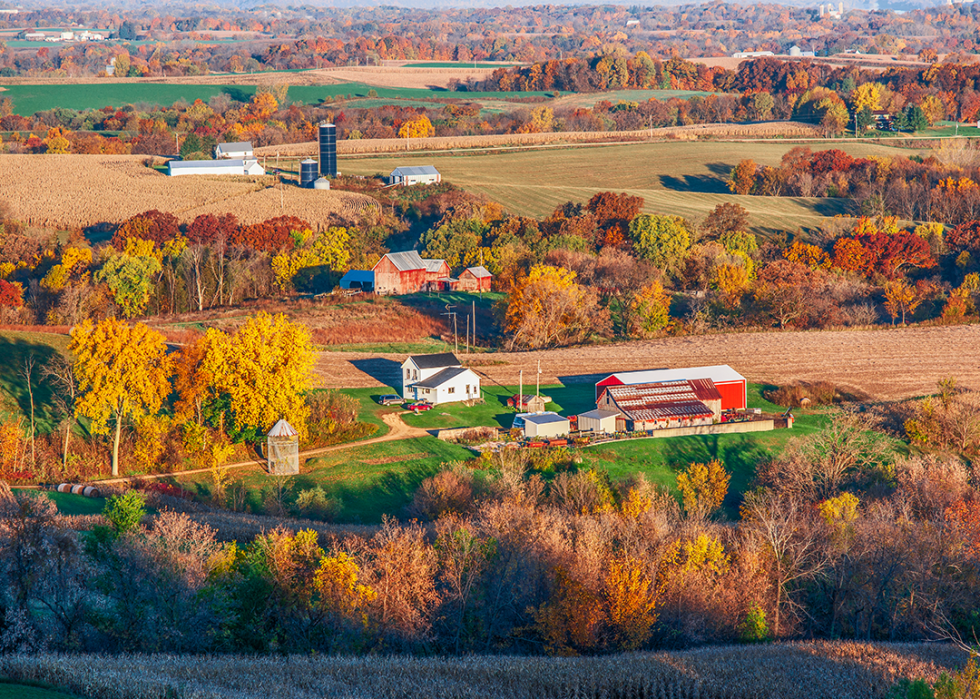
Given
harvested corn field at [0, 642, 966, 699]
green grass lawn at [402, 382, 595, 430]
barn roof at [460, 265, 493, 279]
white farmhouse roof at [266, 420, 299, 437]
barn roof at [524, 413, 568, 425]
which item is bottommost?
green grass lawn at [402, 382, 595, 430]

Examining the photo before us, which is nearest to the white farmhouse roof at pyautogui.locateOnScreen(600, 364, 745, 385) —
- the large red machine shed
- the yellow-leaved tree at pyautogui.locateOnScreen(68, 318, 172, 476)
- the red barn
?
the large red machine shed

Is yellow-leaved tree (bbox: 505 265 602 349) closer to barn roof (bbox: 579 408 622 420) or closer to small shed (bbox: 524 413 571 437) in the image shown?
barn roof (bbox: 579 408 622 420)

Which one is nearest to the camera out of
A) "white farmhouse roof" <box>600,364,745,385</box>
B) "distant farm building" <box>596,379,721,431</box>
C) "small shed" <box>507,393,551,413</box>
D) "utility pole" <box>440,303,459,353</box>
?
"distant farm building" <box>596,379,721,431</box>

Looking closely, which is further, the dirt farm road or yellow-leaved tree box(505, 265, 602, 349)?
yellow-leaved tree box(505, 265, 602, 349)

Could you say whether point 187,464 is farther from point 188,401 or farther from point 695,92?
point 695,92

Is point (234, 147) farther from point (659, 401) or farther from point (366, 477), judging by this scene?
point (366, 477)

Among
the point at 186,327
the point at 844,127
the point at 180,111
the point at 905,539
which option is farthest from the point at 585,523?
the point at 180,111

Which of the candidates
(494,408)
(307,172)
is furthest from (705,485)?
(307,172)
